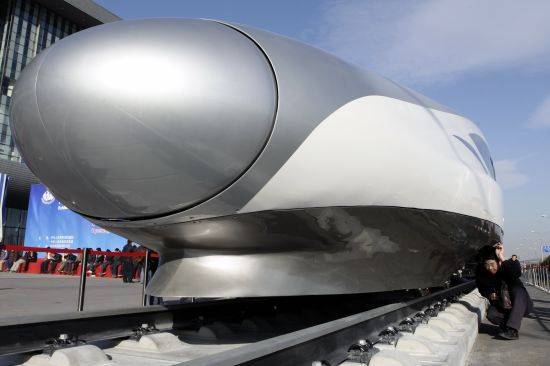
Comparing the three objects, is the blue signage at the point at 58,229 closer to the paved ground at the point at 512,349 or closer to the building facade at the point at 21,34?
the building facade at the point at 21,34

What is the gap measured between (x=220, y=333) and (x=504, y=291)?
2.93 metres

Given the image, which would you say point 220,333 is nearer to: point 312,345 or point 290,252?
point 290,252

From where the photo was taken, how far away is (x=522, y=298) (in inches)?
191

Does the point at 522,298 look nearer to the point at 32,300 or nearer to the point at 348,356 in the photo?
the point at 348,356

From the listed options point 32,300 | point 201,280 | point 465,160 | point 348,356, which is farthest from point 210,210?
point 32,300

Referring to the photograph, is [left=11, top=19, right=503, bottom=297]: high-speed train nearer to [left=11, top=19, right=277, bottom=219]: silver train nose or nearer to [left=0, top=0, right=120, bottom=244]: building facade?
[left=11, top=19, right=277, bottom=219]: silver train nose

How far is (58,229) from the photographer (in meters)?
21.5

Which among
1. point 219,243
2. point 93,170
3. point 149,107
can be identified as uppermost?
point 149,107

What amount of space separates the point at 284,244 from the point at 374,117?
2.81 ft

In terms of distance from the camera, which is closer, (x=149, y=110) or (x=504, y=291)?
(x=149, y=110)

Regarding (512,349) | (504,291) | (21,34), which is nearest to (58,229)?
(504,291)

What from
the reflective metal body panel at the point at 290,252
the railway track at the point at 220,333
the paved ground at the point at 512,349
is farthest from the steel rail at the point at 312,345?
the paved ground at the point at 512,349

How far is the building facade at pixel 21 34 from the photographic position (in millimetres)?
35625

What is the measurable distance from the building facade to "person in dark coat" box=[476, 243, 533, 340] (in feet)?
110
